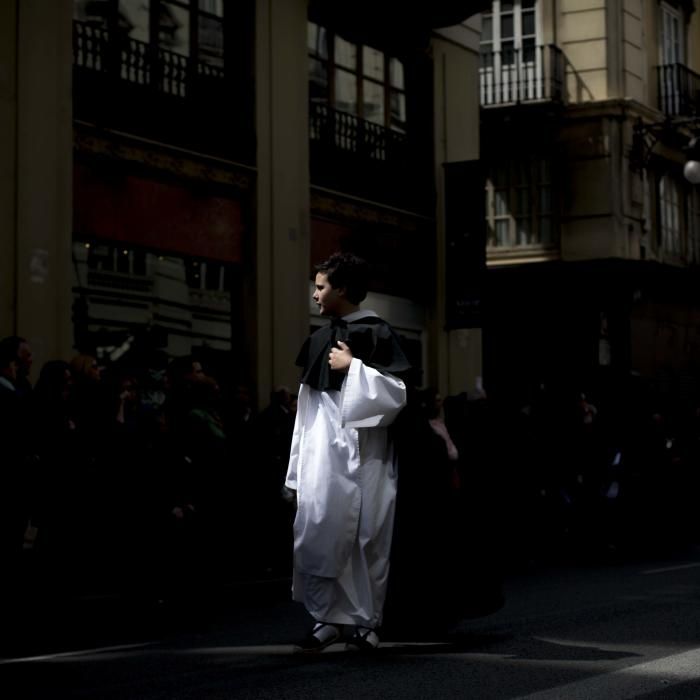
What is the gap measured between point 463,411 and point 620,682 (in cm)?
923

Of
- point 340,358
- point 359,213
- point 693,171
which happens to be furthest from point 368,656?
point 693,171

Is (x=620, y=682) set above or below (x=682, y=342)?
below

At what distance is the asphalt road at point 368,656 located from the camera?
6.07 meters

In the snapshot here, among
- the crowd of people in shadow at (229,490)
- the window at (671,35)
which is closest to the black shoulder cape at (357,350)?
the crowd of people in shadow at (229,490)

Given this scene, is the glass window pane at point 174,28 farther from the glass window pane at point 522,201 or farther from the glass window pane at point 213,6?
the glass window pane at point 522,201

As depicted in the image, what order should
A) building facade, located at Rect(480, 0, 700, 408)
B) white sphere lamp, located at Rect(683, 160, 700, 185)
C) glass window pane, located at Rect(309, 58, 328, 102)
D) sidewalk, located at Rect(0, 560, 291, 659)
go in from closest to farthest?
sidewalk, located at Rect(0, 560, 291, 659)
glass window pane, located at Rect(309, 58, 328, 102)
white sphere lamp, located at Rect(683, 160, 700, 185)
building facade, located at Rect(480, 0, 700, 408)

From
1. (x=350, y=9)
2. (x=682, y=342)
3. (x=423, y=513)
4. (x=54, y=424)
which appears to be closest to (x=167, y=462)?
(x=54, y=424)

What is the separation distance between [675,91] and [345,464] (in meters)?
24.6

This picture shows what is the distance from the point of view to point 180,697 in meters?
5.93

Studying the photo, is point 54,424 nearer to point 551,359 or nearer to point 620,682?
point 620,682

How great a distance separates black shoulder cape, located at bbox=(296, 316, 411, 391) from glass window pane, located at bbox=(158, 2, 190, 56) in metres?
10.3

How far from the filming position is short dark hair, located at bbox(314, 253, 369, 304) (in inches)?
293

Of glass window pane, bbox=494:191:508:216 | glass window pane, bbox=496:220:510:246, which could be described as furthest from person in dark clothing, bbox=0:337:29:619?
glass window pane, bbox=494:191:508:216

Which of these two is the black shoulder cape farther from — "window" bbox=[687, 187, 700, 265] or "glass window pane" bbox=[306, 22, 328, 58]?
"window" bbox=[687, 187, 700, 265]
